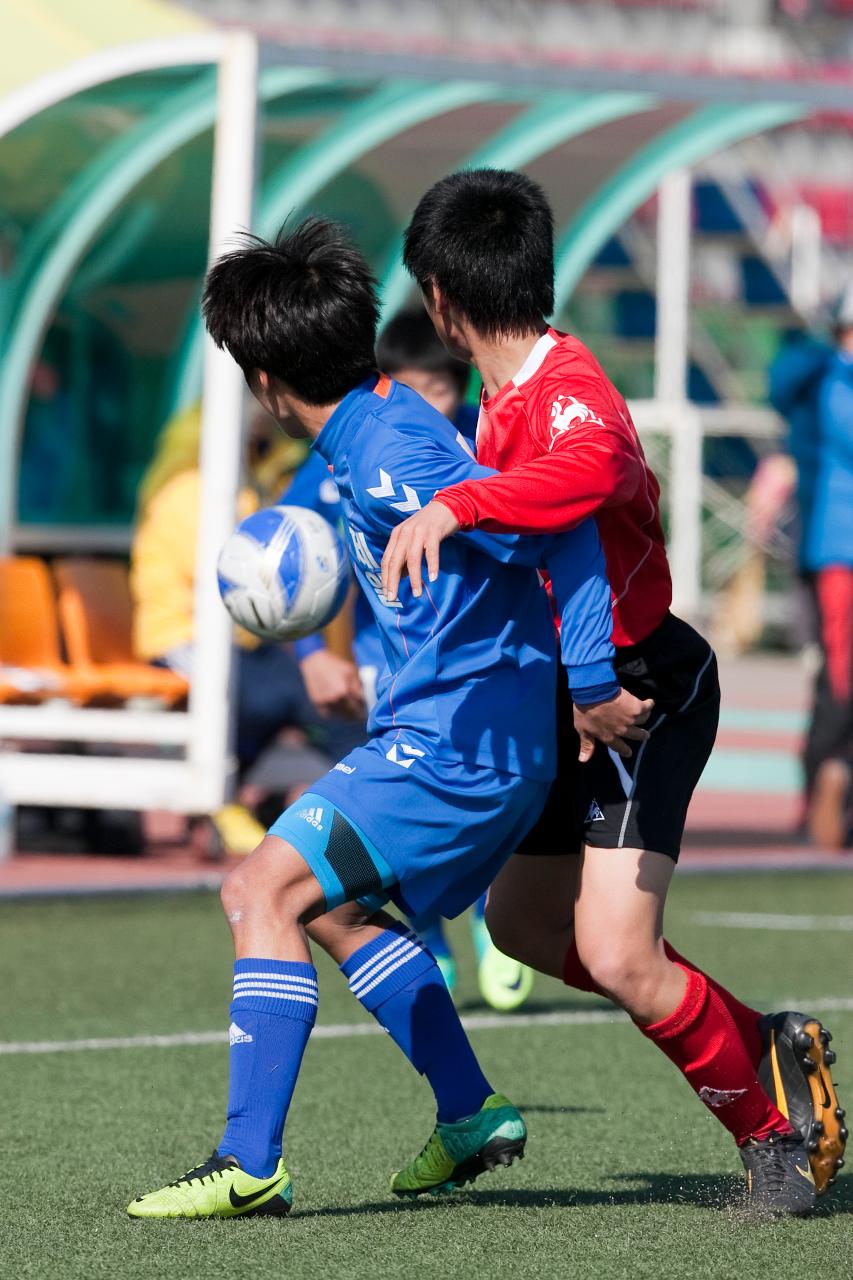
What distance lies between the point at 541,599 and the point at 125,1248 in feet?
4.43

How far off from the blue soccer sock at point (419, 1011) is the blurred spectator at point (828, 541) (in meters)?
6.83

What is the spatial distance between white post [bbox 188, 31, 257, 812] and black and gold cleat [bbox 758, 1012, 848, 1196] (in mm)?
5733

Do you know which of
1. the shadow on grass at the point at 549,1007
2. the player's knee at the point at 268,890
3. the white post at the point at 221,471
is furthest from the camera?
the white post at the point at 221,471

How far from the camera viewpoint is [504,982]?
696cm

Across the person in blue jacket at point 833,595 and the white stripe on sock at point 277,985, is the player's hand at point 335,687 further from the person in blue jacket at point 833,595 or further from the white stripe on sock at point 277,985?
the person in blue jacket at point 833,595

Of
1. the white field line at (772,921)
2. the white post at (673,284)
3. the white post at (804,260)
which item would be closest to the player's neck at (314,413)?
the white field line at (772,921)

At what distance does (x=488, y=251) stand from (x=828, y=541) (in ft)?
23.2

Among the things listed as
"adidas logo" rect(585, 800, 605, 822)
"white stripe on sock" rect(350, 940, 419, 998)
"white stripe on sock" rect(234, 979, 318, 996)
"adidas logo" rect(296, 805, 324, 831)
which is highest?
"adidas logo" rect(296, 805, 324, 831)

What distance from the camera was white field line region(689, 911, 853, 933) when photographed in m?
8.80

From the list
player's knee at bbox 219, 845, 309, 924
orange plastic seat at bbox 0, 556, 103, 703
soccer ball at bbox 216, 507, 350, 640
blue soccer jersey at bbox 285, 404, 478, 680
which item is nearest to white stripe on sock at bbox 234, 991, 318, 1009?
player's knee at bbox 219, 845, 309, 924

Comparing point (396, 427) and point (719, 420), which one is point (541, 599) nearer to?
point (396, 427)

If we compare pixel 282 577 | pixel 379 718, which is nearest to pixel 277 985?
pixel 379 718

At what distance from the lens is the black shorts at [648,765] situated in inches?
170

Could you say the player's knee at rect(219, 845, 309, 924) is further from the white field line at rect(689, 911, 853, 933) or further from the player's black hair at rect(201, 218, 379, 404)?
the white field line at rect(689, 911, 853, 933)
